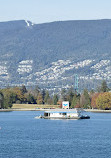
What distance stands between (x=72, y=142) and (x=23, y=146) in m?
9.88

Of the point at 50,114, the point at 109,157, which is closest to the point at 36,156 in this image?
the point at 109,157

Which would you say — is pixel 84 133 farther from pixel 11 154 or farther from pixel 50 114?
pixel 50 114

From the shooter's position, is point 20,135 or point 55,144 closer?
point 55,144

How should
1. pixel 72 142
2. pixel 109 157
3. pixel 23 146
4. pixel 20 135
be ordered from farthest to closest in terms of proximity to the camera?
pixel 20 135, pixel 72 142, pixel 23 146, pixel 109 157

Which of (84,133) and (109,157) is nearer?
(109,157)

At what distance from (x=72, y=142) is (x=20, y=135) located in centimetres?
1511

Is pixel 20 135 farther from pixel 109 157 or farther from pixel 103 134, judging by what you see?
pixel 109 157

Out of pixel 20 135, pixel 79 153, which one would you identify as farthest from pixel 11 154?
pixel 20 135

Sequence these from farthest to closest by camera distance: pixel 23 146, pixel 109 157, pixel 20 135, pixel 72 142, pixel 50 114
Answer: pixel 50 114
pixel 20 135
pixel 72 142
pixel 23 146
pixel 109 157

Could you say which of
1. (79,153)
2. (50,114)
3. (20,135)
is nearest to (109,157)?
(79,153)

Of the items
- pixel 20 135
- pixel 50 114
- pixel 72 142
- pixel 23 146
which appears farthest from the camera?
pixel 50 114

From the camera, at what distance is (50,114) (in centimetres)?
18012

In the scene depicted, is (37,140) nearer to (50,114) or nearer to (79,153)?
(79,153)

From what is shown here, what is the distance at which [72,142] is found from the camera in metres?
99.9
